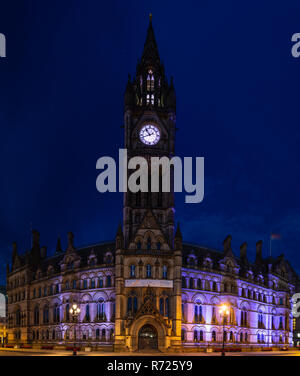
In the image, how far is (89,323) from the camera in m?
92.3

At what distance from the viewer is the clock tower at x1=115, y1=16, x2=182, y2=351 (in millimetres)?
82438

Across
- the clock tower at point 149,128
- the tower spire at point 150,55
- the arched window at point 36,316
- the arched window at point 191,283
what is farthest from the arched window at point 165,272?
the tower spire at point 150,55

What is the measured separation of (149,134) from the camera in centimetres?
9838

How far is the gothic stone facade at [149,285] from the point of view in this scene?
8519 centimetres

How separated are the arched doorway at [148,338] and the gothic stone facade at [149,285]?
158mm

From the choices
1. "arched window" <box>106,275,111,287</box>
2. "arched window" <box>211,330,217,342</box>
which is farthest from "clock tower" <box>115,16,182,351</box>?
"arched window" <box>211,330,217,342</box>

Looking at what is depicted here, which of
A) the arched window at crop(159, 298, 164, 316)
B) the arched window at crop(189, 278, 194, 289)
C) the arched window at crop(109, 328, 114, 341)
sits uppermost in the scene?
the arched window at crop(189, 278, 194, 289)

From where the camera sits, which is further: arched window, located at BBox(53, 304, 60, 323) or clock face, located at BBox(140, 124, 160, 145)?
arched window, located at BBox(53, 304, 60, 323)

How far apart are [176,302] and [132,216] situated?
1865 cm

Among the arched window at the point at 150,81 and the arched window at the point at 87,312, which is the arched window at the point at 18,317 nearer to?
the arched window at the point at 87,312

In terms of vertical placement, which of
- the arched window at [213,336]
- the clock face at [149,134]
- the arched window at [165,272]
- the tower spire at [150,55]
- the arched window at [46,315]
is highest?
the tower spire at [150,55]

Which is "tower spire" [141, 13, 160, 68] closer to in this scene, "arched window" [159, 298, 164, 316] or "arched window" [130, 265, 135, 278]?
"arched window" [130, 265, 135, 278]
